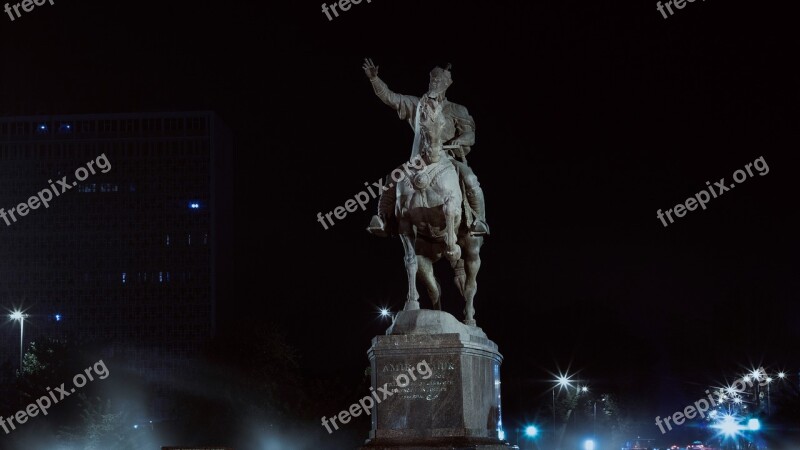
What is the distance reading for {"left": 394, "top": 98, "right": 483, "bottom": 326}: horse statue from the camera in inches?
755

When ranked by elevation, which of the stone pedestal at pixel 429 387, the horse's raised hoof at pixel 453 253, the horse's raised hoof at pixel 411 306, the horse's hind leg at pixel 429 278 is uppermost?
the horse's raised hoof at pixel 453 253

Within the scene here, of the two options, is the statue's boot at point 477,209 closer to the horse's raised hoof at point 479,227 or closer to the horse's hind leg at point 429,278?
the horse's raised hoof at point 479,227

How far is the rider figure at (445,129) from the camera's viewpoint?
19.6 m

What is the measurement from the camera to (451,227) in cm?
1933

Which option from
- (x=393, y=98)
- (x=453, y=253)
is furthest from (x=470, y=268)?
(x=393, y=98)

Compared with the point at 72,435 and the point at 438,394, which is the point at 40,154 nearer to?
the point at 72,435

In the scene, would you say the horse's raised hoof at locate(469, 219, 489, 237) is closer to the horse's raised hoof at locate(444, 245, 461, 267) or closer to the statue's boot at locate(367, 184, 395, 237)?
the horse's raised hoof at locate(444, 245, 461, 267)

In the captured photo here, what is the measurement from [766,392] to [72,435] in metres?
39.9

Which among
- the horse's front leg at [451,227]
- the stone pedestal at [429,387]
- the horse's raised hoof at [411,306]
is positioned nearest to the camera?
the stone pedestal at [429,387]

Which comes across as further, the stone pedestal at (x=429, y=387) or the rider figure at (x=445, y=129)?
the rider figure at (x=445, y=129)

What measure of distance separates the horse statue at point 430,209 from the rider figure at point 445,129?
11 cm

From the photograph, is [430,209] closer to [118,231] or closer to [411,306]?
[411,306]
